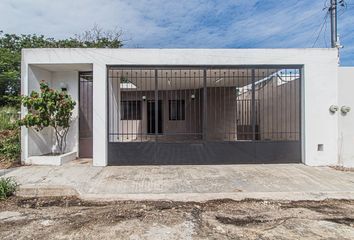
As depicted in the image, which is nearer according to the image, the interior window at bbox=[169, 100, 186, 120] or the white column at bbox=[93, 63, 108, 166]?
the white column at bbox=[93, 63, 108, 166]

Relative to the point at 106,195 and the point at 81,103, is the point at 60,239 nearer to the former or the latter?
the point at 106,195

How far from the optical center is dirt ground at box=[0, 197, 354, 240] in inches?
147

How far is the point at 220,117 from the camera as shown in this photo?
14938mm

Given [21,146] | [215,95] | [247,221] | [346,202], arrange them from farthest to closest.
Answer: [215,95] < [21,146] < [346,202] < [247,221]

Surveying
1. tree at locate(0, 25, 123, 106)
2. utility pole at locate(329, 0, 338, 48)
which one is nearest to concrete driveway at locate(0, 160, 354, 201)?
utility pole at locate(329, 0, 338, 48)

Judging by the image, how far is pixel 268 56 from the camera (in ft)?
27.6

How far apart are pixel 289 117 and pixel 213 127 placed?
5766 mm

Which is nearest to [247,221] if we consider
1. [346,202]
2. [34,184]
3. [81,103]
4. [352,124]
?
[346,202]

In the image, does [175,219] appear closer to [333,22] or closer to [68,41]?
[333,22]

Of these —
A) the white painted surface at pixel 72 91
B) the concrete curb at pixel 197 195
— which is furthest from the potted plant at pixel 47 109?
the concrete curb at pixel 197 195

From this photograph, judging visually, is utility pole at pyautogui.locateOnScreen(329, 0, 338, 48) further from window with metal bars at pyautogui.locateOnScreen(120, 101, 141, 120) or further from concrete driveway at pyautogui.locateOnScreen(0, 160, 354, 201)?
window with metal bars at pyautogui.locateOnScreen(120, 101, 141, 120)

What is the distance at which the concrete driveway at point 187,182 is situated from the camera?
5.52 metres

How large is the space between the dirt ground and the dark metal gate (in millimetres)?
3222

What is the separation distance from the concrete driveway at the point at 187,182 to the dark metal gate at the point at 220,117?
1.39ft
